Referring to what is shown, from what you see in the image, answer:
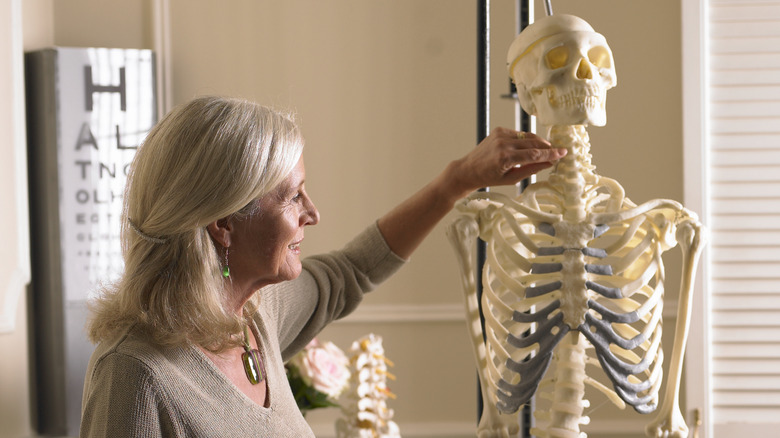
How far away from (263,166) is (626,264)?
0.58 m

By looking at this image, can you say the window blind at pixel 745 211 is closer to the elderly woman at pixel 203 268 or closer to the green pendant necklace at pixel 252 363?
the elderly woman at pixel 203 268

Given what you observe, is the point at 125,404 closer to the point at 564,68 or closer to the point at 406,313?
the point at 564,68

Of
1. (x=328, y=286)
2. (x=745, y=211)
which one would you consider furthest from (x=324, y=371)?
(x=745, y=211)

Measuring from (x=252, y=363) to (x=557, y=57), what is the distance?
2.20 feet

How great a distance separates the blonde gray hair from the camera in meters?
1.10

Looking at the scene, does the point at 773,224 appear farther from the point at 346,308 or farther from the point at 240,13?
the point at 240,13

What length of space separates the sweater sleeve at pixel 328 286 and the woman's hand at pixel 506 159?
28 centimetres

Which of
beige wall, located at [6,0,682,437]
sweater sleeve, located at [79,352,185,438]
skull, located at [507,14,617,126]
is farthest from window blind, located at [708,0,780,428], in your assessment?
sweater sleeve, located at [79,352,185,438]

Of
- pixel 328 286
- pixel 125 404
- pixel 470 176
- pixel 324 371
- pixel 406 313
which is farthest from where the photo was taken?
pixel 406 313

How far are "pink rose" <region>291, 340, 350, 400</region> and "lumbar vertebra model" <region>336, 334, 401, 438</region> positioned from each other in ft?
0.11

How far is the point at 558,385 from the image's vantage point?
4.23 feet

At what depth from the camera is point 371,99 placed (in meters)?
2.62

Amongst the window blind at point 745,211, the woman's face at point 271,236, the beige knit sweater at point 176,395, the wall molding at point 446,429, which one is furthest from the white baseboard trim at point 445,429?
the woman's face at point 271,236

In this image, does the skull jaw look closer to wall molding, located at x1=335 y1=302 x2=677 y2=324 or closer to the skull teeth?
the skull teeth
